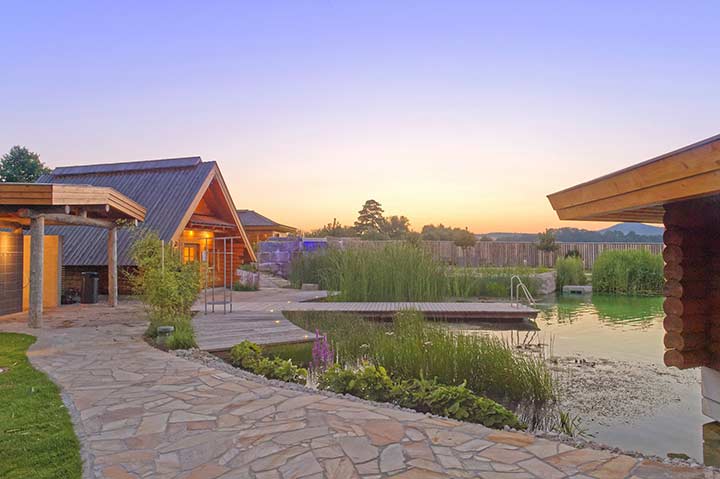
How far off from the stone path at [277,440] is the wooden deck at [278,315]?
2433mm

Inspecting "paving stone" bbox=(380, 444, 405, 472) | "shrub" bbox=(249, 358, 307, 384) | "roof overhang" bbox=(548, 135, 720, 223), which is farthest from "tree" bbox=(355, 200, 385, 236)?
"paving stone" bbox=(380, 444, 405, 472)

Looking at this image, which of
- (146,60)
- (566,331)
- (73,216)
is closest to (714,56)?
(566,331)

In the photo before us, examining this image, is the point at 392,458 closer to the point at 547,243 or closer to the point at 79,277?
the point at 79,277

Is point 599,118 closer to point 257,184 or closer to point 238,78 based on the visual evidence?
point 238,78

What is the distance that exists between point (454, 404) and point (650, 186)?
7.09 ft

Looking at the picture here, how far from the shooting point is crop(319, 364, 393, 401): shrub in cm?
429

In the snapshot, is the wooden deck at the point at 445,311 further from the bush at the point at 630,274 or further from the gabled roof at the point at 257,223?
the gabled roof at the point at 257,223

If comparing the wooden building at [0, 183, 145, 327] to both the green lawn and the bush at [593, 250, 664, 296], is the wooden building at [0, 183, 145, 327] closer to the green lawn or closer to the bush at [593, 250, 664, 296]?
the green lawn

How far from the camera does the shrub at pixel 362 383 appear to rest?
4.29 m

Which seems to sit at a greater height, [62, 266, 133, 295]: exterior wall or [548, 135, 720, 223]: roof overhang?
[548, 135, 720, 223]: roof overhang

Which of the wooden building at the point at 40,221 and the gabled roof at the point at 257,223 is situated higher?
the gabled roof at the point at 257,223

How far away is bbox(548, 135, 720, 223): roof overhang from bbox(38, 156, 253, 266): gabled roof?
32.7 feet

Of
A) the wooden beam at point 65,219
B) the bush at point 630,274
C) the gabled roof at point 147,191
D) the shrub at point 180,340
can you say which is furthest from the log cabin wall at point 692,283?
the bush at point 630,274

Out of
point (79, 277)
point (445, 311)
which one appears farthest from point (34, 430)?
point (79, 277)
